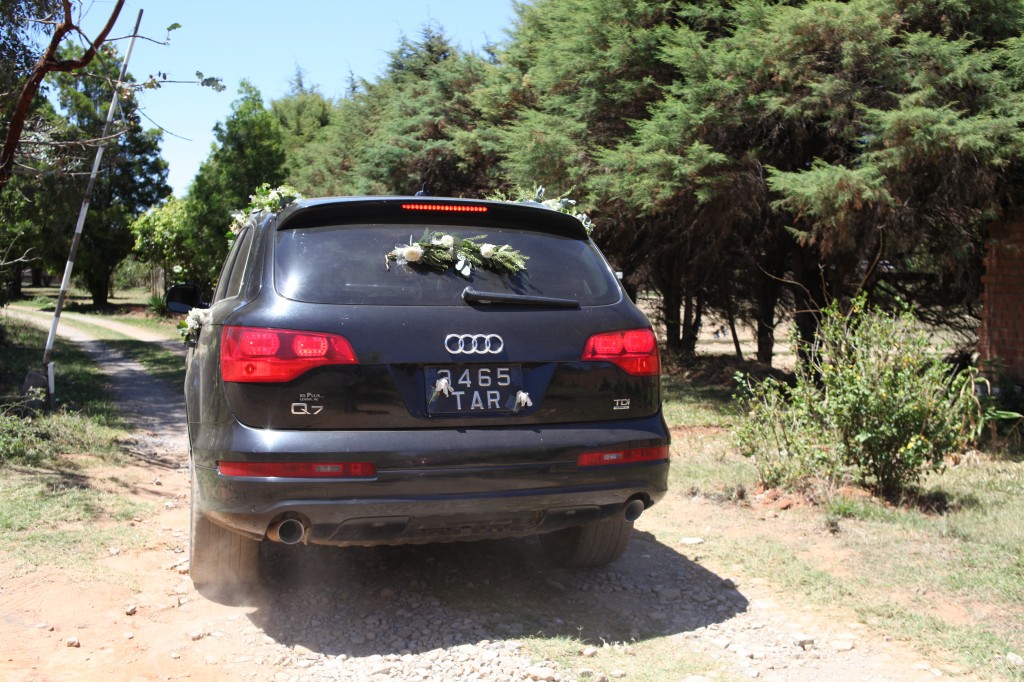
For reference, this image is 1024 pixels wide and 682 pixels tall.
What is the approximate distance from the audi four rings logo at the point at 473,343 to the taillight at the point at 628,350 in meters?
0.41

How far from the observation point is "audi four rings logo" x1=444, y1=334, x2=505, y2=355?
3930mm

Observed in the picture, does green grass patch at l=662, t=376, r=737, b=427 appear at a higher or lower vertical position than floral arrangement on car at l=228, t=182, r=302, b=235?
lower

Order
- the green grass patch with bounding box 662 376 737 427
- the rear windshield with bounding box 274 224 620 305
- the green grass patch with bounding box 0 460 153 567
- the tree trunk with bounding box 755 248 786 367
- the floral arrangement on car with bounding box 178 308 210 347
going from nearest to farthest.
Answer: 1. the rear windshield with bounding box 274 224 620 305
2. the floral arrangement on car with bounding box 178 308 210 347
3. the green grass patch with bounding box 0 460 153 567
4. the green grass patch with bounding box 662 376 737 427
5. the tree trunk with bounding box 755 248 786 367

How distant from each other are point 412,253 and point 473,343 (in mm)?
514

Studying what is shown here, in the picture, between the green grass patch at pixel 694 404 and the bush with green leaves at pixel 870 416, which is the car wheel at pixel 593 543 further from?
the green grass patch at pixel 694 404

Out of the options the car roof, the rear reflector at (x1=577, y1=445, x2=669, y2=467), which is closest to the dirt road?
the rear reflector at (x1=577, y1=445, x2=669, y2=467)

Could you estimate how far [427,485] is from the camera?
382cm

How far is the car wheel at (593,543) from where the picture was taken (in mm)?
4875

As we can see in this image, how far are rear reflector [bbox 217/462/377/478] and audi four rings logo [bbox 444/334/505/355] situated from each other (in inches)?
23.7

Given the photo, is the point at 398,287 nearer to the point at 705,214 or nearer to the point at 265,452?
the point at 265,452

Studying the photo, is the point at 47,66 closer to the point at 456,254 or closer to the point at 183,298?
the point at 183,298

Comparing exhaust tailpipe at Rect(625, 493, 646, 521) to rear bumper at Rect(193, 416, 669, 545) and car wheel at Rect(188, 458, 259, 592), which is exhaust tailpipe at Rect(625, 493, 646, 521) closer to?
rear bumper at Rect(193, 416, 669, 545)

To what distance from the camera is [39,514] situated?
229 inches

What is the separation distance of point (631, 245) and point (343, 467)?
42.4ft
